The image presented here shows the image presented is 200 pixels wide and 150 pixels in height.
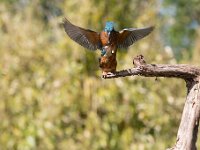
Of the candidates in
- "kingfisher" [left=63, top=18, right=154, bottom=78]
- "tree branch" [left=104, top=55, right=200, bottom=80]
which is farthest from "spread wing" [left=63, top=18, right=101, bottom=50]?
"tree branch" [left=104, top=55, right=200, bottom=80]

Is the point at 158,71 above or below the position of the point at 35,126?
above

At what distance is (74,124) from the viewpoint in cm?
530

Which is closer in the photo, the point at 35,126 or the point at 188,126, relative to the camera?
the point at 188,126

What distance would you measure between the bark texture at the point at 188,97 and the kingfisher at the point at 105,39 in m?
0.16

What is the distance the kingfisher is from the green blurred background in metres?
2.53

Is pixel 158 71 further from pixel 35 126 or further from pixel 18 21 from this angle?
pixel 18 21

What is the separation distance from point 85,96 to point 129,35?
283cm

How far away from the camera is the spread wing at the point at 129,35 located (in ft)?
7.83

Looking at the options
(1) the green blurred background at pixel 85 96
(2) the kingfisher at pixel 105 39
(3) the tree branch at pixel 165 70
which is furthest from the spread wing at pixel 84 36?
(1) the green blurred background at pixel 85 96

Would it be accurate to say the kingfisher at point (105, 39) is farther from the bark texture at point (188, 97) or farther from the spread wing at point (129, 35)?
the bark texture at point (188, 97)

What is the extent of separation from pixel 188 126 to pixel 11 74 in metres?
3.47

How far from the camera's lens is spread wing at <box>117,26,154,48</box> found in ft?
7.83

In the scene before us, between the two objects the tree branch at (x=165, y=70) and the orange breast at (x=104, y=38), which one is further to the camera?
the orange breast at (x=104, y=38)

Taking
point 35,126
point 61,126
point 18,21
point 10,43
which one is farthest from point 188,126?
point 18,21
